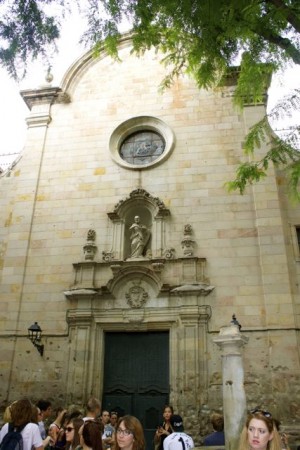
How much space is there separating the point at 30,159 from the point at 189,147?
518cm

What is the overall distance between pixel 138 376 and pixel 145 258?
3.02 m

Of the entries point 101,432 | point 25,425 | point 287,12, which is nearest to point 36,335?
point 25,425

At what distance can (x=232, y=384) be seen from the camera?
22.2 ft

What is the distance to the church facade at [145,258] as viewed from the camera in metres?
10.2

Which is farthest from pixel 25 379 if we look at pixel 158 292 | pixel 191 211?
pixel 191 211

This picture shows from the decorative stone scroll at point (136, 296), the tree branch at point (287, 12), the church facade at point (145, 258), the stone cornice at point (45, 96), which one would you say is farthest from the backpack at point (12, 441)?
the stone cornice at point (45, 96)

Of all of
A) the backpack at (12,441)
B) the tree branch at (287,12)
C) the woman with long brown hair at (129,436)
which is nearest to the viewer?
the woman with long brown hair at (129,436)

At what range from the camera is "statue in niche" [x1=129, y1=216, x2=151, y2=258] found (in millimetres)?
11641

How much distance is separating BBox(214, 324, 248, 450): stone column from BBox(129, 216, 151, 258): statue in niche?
489cm

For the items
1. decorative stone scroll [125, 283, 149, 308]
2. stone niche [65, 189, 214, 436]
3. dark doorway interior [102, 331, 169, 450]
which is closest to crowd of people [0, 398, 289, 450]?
stone niche [65, 189, 214, 436]

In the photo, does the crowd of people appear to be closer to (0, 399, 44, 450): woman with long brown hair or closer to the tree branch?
(0, 399, 44, 450): woman with long brown hair

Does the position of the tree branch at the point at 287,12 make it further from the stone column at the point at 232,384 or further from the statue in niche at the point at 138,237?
the statue in niche at the point at 138,237

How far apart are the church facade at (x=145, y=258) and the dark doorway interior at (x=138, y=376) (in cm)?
3

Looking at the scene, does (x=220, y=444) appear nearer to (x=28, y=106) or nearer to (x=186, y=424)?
(x=186, y=424)
